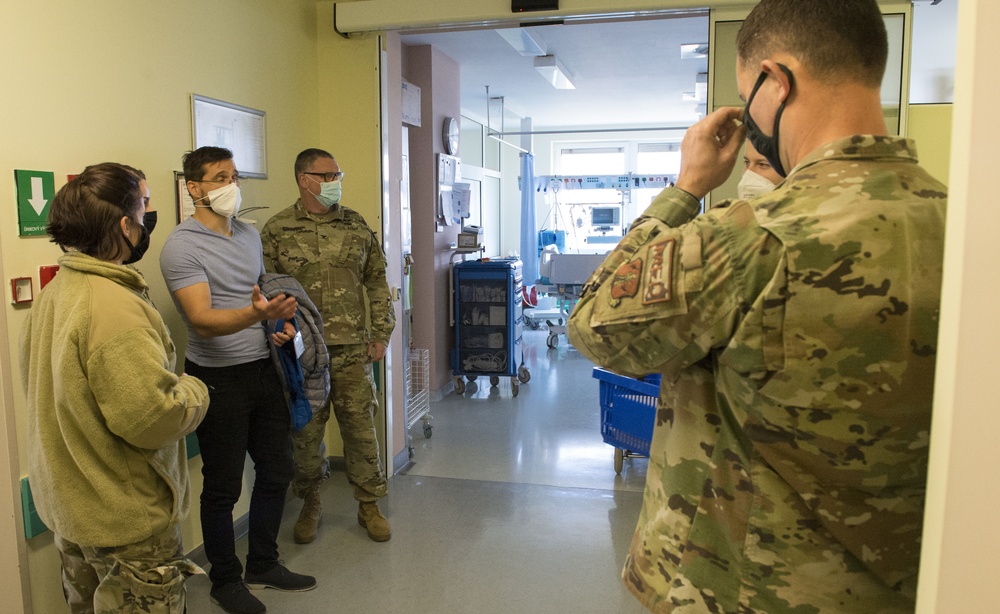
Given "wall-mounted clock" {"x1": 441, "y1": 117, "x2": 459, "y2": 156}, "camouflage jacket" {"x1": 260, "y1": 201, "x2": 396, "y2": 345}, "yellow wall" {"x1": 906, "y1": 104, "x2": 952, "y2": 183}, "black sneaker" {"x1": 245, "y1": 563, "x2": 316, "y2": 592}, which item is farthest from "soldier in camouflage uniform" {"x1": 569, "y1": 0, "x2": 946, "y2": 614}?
"wall-mounted clock" {"x1": 441, "y1": 117, "x2": 459, "y2": 156}

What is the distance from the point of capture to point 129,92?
2.64 metres

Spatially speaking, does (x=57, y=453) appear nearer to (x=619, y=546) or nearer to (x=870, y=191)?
(x=870, y=191)

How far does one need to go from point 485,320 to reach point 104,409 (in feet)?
14.9

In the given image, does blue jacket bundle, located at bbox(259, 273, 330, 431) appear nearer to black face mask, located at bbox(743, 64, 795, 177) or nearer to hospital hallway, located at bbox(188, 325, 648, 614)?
hospital hallway, located at bbox(188, 325, 648, 614)

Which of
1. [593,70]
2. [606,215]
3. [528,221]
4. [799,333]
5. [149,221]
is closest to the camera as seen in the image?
[799,333]

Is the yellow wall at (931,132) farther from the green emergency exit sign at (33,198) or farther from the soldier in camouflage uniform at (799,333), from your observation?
the green emergency exit sign at (33,198)

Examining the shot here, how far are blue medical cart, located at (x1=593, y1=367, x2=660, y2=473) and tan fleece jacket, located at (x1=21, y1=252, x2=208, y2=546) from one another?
256 centimetres

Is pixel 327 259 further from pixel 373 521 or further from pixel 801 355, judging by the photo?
pixel 801 355

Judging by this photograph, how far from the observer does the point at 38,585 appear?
2293 mm

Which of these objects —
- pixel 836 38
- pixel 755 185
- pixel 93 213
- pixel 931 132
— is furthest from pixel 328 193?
pixel 931 132

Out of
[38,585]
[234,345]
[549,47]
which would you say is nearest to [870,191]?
[234,345]

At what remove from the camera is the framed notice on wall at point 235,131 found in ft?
9.99

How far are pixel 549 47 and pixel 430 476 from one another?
4054 mm

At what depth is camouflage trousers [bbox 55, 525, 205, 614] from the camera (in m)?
1.78
